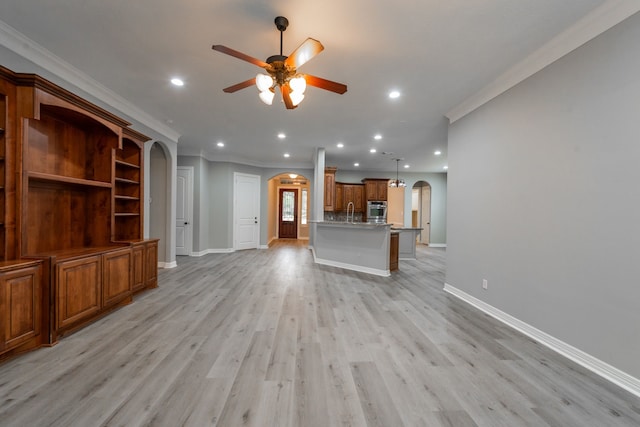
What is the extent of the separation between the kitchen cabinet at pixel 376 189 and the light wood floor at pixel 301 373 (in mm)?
5754

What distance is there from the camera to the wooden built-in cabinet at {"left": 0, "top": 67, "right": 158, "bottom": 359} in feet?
7.50

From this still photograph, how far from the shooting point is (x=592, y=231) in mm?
2174

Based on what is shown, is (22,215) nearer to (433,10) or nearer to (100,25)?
(100,25)

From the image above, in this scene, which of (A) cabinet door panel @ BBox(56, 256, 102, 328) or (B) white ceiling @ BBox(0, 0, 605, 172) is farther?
(A) cabinet door panel @ BBox(56, 256, 102, 328)

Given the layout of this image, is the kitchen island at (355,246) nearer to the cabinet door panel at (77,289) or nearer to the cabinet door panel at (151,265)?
the cabinet door panel at (151,265)

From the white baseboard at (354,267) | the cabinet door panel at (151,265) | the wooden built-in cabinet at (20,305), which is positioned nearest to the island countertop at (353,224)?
the white baseboard at (354,267)

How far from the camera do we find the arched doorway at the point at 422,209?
10.1 m

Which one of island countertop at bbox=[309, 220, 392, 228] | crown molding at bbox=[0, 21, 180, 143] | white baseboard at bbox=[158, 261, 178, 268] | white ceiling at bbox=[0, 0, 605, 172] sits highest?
white ceiling at bbox=[0, 0, 605, 172]

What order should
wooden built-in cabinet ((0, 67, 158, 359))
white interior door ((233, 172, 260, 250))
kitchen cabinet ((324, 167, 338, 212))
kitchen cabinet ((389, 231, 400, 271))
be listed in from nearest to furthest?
wooden built-in cabinet ((0, 67, 158, 359)) < kitchen cabinet ((389, 231, 400, 271)) < kitchen cabinet ((324, 167, 338, 212)) < white interior door ((233, 172, 260, 250))

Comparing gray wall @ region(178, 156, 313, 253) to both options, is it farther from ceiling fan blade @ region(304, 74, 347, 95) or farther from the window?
ceiling fan blade @ region(304, 74, 347, 95)

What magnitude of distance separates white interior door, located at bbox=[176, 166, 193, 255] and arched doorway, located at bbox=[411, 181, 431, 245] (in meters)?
7.75

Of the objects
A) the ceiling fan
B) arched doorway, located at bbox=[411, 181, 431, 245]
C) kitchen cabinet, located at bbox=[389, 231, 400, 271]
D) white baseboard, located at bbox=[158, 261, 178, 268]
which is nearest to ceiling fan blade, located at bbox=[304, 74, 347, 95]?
the ceiling fan

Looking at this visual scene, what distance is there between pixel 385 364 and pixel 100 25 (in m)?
3.83

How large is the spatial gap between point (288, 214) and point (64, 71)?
29.8 feet
